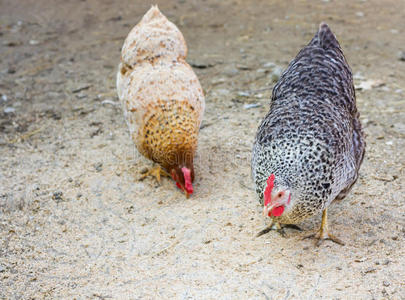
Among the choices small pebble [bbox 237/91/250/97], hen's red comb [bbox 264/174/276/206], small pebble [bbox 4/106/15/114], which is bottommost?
small pebble [bbox 4/106/15/114]

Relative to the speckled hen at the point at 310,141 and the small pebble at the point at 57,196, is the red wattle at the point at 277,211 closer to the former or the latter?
the speckled hen at the point at 310,141

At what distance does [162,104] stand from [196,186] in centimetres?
82

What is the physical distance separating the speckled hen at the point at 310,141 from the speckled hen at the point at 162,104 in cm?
86

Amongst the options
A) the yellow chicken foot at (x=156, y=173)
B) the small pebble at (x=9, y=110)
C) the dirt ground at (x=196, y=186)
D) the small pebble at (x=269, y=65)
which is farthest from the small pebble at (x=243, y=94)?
the small pebble at (x=9, y=110)

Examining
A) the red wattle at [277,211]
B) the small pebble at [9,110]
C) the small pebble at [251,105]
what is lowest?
the small pebble at [9,110]

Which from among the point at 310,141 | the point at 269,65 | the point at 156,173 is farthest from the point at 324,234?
the point at 269,65

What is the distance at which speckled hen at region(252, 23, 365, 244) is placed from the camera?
2836mm

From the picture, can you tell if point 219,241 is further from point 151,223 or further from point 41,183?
point 41,183

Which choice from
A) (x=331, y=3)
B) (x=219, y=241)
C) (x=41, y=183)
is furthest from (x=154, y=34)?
(x=331, y=3)

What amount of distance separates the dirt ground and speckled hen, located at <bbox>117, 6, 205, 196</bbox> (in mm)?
343

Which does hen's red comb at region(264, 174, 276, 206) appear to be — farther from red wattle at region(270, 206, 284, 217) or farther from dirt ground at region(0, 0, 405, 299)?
dirt ground at region(0, 0, 405, 299)

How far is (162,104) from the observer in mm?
3961

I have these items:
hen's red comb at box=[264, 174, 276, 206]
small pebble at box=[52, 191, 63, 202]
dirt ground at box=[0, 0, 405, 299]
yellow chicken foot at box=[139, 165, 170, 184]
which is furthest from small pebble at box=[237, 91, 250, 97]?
hen's red comb at box=[264, 174, 276, 206]

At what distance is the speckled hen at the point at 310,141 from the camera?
2836 millimetres
